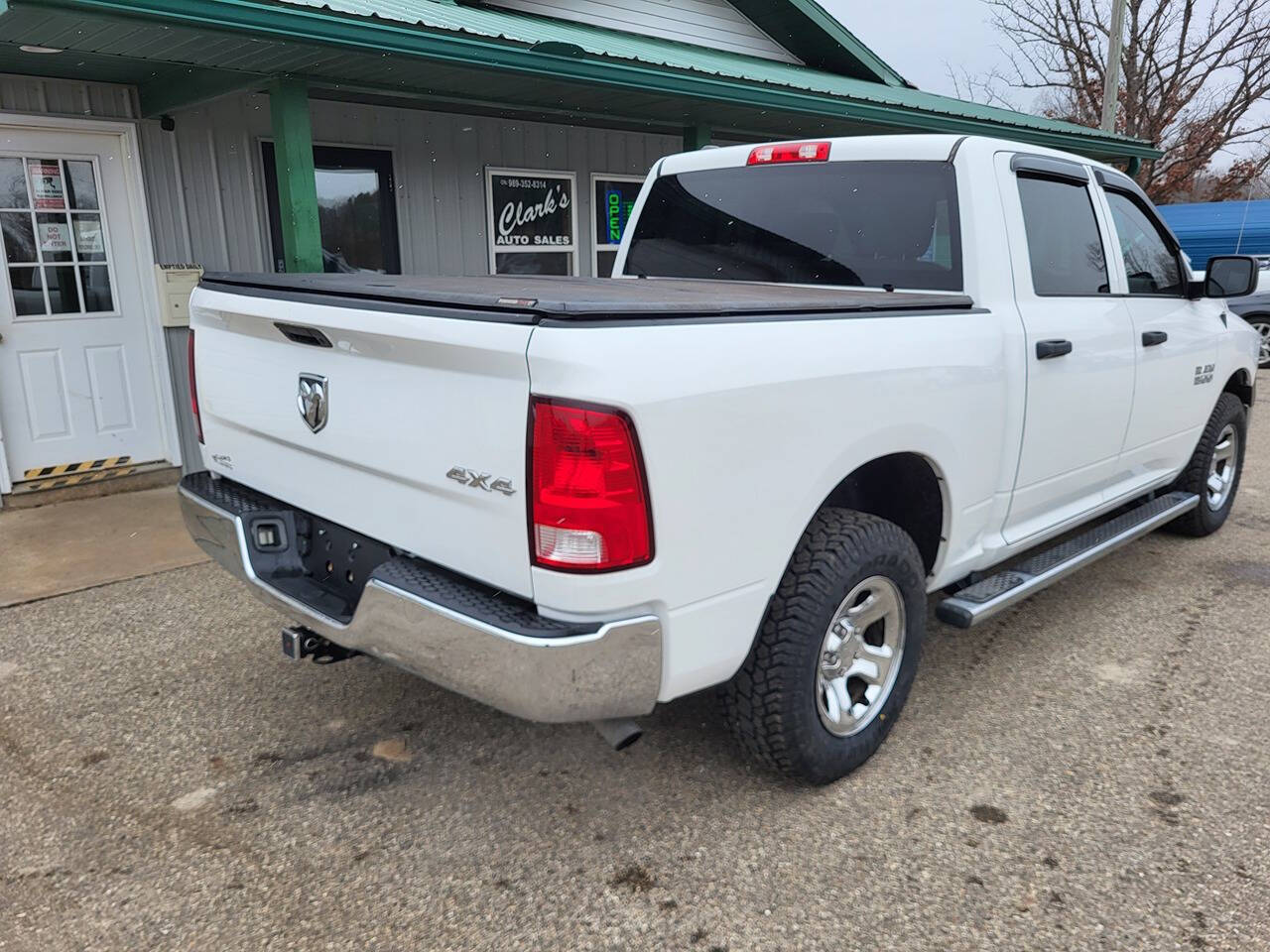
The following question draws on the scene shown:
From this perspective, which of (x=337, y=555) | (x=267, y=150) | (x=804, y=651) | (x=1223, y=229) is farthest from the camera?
(x=1223, y=229)

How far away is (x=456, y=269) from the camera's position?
8.32 meters

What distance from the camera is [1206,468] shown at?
5254mm

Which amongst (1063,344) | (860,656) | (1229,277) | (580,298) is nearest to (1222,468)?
(1229,277)

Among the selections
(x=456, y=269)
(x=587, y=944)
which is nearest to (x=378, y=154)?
(x=456, y=269)

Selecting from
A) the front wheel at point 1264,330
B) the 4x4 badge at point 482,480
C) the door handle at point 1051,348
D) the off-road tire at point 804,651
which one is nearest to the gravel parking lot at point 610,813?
the off-road tire at point 804,651

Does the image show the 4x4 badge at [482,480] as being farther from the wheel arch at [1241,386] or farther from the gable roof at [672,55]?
the wheel arch at [1241,386]

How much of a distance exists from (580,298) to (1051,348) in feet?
6.38

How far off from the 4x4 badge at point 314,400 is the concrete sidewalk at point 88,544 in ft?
9.36

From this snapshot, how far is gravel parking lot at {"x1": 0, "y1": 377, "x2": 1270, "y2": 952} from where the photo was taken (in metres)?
2.45

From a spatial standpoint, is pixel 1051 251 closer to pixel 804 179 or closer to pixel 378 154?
pixel 804 179

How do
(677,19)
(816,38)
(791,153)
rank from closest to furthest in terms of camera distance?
(791,153) → (677,19) → (816,38)

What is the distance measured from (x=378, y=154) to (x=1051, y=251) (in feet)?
18.6

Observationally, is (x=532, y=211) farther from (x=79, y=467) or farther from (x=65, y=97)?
(x=79, y=467)

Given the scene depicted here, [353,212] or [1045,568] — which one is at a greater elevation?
[353,212]
